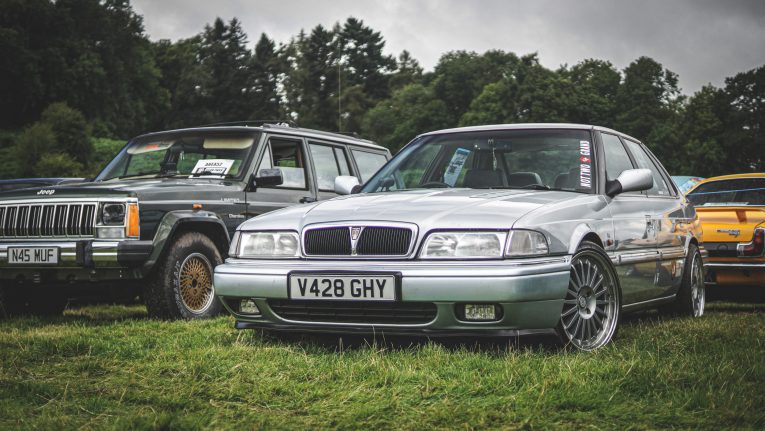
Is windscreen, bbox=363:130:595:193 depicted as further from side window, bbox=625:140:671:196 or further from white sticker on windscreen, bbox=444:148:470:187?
side window, bbox=625:140:671:196

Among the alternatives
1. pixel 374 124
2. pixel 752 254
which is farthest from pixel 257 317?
pixel 374 124

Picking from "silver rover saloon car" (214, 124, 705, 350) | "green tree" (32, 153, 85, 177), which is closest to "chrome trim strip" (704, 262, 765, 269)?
"silver rover saloon car" (214, 124, 705, 350)

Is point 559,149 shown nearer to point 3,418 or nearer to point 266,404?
point 266,404

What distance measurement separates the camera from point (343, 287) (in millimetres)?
4984

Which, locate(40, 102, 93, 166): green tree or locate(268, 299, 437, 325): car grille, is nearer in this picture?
locate(268, 299, 437, 325): car grille

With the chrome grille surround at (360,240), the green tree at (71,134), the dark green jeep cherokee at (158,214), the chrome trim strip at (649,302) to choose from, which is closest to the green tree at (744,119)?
the green tree at (71,134)

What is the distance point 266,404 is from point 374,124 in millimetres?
86321

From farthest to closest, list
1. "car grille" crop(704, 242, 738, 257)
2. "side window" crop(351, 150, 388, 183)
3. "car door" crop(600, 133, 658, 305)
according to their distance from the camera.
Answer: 1. "side window" crop(351, 150, 388, 183)
2. "car grille" crop(704, 242, 738, 257)
3. "car door" crop(600, 133, 658, 305)

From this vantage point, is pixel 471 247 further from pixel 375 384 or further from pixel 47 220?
pixel 47 220

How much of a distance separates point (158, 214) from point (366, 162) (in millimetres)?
3301

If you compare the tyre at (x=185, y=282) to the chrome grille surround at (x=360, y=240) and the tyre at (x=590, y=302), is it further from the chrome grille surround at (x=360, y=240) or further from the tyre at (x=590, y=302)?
the tyre at (x=590, y=302)

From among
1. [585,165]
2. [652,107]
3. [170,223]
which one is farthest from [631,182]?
[652,107]

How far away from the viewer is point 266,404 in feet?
12.8

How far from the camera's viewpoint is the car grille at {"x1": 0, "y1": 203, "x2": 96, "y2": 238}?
23.3 ft
